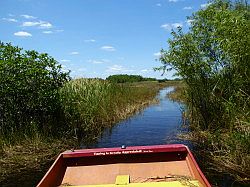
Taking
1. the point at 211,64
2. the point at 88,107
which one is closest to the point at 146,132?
the point at 88,107

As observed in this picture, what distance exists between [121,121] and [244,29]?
29.6ft

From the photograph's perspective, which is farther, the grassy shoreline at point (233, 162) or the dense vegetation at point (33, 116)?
the dense vegetation at point (33, 116)

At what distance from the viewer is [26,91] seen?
10.8 m

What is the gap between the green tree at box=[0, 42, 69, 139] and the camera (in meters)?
10.4

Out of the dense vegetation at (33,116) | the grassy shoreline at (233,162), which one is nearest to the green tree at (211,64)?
the grassy shoreline at (233,162)

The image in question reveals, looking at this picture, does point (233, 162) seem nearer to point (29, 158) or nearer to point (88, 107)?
point (29, 158)

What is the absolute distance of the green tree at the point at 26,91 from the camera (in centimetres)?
1037

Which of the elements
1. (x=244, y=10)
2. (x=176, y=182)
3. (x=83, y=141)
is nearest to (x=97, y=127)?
(x=83, y=141)

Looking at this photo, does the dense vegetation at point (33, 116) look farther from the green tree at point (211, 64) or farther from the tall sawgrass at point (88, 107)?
the green tree at point (211, 64)

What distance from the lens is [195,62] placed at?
12656 mm

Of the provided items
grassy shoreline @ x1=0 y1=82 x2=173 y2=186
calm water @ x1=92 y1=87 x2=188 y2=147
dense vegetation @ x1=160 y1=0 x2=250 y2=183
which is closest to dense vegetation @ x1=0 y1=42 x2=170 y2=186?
grassy shoreline @ x1=0 y1=82 x2=173 y2=186

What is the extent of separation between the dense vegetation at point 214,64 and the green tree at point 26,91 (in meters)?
4.53

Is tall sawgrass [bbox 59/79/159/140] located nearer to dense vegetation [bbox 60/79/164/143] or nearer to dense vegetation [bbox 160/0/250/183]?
dense vegetation [bbox 60/79/164/143]

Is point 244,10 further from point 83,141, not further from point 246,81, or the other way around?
point 83,141
